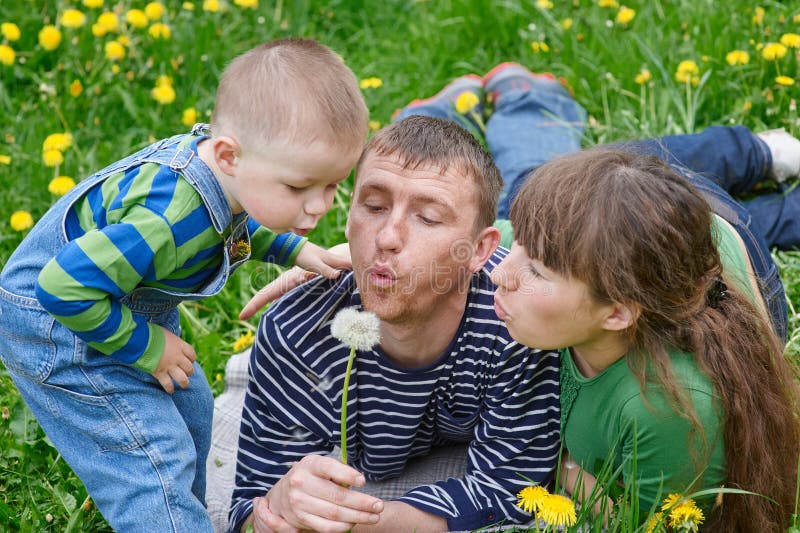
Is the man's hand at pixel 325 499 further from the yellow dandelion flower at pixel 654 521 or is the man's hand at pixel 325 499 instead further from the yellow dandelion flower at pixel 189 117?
the yellow dandelion flower at pixel 189 117

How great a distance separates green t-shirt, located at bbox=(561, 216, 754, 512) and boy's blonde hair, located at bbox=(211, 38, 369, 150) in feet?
2.49

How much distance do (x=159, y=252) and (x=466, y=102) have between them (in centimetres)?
199

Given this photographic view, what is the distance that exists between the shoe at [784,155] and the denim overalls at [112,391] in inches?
76.7

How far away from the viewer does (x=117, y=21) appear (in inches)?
150

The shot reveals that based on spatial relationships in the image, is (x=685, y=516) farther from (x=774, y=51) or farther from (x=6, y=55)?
(x=6, y=55)

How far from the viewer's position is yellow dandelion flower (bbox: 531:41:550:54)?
395 cm

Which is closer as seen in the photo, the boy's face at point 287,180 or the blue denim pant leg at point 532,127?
the boy's face at point 287,180

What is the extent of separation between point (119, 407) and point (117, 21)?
2.37 metres

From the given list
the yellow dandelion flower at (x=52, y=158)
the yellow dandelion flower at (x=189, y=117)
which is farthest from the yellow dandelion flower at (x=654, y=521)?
the yellow dandelion flower at (x=189, y=117)

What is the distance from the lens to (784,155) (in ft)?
10.1

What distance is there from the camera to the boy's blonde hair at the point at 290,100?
1.81 m

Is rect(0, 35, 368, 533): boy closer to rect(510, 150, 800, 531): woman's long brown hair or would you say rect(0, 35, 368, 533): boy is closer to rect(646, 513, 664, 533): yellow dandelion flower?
rect(510, 150, 800, 531): woman's long brown hair

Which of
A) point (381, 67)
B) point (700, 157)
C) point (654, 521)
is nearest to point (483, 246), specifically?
point (654, 521)

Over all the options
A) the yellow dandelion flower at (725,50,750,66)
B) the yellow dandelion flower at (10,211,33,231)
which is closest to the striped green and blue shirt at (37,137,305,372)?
the yellow dandelion flower at (10,211,33,231)
